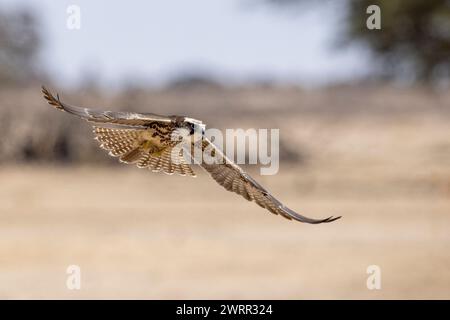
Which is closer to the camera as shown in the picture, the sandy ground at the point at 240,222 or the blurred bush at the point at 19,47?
the sandy ground at the point at 240,222

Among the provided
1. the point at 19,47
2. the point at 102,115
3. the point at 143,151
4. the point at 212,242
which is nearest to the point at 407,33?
the point at 212,242

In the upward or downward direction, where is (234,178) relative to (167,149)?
downward

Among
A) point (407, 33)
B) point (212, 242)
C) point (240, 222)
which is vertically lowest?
point (212, 242)

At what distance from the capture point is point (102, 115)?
5621 millimetres

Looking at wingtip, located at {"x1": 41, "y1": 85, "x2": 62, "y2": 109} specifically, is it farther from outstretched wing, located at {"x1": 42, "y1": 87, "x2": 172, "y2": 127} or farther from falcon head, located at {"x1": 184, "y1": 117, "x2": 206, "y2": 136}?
falcon head, located at {"x1": 184, "y1": 117, "x2": 206, "y2": 136}

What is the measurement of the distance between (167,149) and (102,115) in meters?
0.98

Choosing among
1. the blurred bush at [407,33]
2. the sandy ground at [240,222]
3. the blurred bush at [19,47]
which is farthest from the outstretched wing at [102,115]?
the blurred bush at [19,47]

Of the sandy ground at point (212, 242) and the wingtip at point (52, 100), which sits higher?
the wingtip at point (52, 100)

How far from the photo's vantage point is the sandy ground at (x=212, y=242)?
42.6 feet

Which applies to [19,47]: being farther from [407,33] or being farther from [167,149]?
[167,149]

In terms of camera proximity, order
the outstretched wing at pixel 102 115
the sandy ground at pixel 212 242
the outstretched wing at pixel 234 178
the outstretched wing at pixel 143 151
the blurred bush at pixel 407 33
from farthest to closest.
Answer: the blurred bush at pixel 407 33 → the sandy ground at pixel 212 242 → the outstretched wing at pixel 143 151 → the outstretched wing at pixel 234 178 → the outstretched wing at pixel 102 115

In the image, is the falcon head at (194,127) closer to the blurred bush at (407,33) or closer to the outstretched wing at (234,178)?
the outstretched wing at (234,178)

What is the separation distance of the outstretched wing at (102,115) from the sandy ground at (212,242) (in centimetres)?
652
